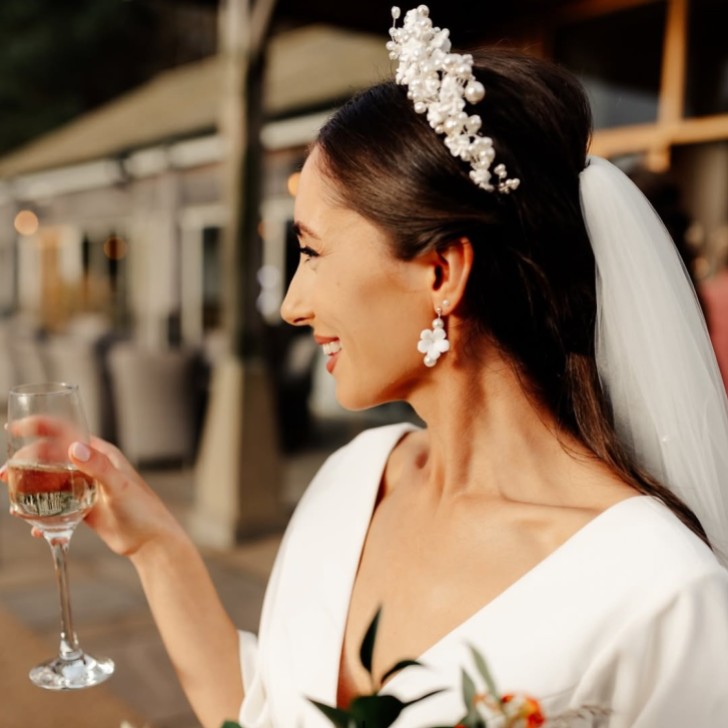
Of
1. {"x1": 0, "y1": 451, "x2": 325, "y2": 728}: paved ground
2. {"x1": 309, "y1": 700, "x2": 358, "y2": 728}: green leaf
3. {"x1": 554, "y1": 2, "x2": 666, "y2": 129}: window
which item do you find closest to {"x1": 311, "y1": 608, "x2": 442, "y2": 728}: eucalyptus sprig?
{"x1": 309, "y1": 700, "x2": 358, "y2": 728}: green leaf

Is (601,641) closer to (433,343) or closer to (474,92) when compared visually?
(433,343)

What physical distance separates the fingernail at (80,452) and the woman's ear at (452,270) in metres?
0.60

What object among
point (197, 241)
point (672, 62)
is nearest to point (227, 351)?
point (672, 62)

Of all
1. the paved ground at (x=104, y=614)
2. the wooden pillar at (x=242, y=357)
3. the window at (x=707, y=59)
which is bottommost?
the paved ground at (x=104, y=614)

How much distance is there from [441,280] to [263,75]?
4.15 meters

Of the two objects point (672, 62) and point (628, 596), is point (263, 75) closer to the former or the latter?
point (672, 62)

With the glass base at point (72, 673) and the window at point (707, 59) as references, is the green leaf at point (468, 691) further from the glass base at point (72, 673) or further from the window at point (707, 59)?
the window at point (707, 59)

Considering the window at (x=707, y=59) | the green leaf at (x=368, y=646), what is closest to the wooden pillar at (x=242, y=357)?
the window at (x=707, y=59)

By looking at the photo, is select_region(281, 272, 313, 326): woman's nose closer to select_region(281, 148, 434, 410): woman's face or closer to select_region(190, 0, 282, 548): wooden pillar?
select_region(281, 148, 434, 410): woman's face

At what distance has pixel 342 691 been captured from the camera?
Result: 55.4 inches

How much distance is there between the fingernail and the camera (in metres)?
1.37

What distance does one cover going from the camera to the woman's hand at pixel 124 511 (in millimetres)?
1453

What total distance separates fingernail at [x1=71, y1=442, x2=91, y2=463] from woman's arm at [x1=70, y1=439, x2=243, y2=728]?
78mm

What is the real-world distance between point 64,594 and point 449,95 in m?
0.99
